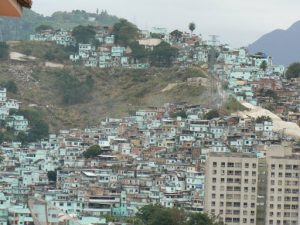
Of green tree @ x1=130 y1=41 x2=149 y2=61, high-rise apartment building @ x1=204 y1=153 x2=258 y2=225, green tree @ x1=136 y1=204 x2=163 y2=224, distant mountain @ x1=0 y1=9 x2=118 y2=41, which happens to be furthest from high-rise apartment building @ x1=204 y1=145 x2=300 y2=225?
distant mountain @ x1=0 y1=9 x2=118 y2=41

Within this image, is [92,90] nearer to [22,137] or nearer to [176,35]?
[176,35]

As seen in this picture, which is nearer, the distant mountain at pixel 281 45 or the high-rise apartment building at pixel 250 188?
the high-rise apartment building at pixel 250 188

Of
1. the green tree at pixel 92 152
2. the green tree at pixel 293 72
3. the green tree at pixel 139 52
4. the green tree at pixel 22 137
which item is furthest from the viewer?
the green tree at pixel 139 52

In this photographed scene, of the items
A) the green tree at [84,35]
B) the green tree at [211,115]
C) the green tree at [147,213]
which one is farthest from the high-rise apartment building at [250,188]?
the green tree at [84,35]

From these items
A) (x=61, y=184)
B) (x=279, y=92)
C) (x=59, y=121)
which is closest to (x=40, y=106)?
(x=59, y=121)

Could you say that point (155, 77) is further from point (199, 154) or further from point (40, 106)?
point (199, 154)

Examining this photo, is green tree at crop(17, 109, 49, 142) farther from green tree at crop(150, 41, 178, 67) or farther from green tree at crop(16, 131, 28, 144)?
green tree at crop(150, 41, 178, 67)

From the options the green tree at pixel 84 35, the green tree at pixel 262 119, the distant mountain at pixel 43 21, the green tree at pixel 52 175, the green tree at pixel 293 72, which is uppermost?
the distant mountain at pixel 43 21

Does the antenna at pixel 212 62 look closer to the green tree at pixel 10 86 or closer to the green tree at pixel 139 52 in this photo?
the green tree at pixel 139 52
